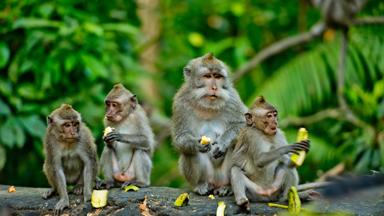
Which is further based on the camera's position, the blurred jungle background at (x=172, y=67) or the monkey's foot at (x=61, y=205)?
the blurred jungle background at (x=172, y=67)

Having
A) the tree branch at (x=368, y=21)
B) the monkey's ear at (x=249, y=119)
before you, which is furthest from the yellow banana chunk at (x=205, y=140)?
the tree branch at (x=368, y=21)

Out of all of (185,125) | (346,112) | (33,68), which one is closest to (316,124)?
(346,112)

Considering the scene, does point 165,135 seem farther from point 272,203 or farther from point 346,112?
point 272,203

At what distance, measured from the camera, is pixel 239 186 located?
20.3 feet

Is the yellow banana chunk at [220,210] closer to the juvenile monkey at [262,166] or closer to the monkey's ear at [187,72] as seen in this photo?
the juvenile monkey at [262,166]

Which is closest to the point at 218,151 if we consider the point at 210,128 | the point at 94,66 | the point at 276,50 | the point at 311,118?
the point at 210,128

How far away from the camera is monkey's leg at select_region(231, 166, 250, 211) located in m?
6.08

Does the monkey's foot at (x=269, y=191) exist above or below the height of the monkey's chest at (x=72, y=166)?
below

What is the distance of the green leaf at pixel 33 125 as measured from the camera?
9953 mm

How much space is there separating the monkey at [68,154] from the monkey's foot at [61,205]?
0.26 feet

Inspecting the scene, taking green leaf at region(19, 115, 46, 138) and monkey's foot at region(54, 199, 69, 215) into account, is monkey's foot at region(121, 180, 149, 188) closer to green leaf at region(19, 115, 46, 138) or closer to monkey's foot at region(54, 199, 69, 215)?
monkey's foot at region(54, 199, 69, 215)

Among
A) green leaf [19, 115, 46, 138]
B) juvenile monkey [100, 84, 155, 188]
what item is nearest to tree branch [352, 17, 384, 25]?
green leaf [19, 115, 46, 138]

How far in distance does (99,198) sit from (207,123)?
1290mm

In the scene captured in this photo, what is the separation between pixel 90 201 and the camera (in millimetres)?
6770
